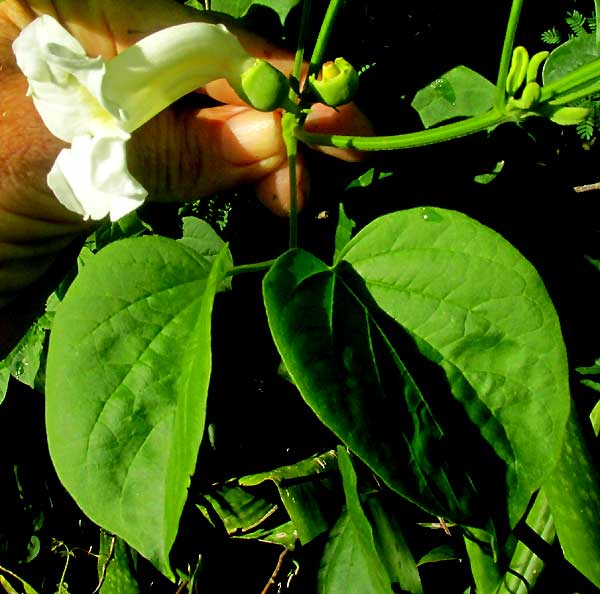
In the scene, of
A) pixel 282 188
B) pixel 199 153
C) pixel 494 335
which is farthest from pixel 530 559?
pixel 199 153

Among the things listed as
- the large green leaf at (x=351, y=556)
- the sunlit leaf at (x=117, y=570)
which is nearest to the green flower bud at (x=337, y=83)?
the large green leaf at (x=351, y=556)

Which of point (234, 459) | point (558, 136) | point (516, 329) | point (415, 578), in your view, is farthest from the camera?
point (234, 459)

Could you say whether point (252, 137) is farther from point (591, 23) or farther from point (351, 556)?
point (351, 556)

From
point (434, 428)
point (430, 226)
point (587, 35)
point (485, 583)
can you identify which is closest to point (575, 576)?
point (485, 583)

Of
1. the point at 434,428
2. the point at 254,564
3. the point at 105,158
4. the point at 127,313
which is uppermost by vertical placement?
the point at 105,158

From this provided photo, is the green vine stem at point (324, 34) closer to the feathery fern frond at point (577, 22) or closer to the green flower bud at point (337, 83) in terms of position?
the green flower bud at point (337, 83)

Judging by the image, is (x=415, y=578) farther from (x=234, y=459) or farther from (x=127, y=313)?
(x=127, y=313)

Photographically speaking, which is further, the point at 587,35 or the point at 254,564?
the point at 254,564
